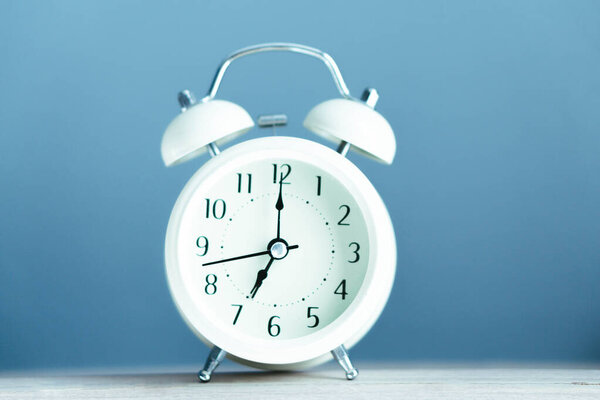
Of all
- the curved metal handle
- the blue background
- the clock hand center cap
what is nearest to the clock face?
the clock hand center cap

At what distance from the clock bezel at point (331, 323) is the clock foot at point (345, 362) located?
0.05 feet

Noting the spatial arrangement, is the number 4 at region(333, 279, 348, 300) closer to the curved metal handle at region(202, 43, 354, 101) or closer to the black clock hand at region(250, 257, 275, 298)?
the black clock hand at region(250, 257, 275, 298)

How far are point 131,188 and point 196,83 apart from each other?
0.23 meters

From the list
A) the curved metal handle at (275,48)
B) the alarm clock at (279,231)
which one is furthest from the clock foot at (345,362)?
the curved metal handle at (275,48)

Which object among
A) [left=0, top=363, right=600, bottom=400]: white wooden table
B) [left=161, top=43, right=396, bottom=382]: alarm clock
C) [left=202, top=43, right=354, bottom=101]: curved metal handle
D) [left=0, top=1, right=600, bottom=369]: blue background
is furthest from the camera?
[left=0, top=1, right=600, bottom=369]: blue background

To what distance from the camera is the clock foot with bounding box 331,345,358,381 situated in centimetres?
95

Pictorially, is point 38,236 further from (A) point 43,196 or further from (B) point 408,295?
(B) point 408,295

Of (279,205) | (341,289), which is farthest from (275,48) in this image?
(341,289)

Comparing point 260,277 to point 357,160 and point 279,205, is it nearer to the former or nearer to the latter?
point 279,205

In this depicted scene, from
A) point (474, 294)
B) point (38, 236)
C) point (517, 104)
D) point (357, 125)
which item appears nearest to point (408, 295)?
point (474, 294)

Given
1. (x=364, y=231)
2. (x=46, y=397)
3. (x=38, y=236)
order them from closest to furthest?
1. (x=46, y=397)
2. (x=364, y=231)
3. (x=38, y=236)

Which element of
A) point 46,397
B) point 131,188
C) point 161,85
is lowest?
point 46,397

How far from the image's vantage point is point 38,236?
4.66ft

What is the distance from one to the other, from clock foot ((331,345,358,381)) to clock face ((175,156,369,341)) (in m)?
0.04
